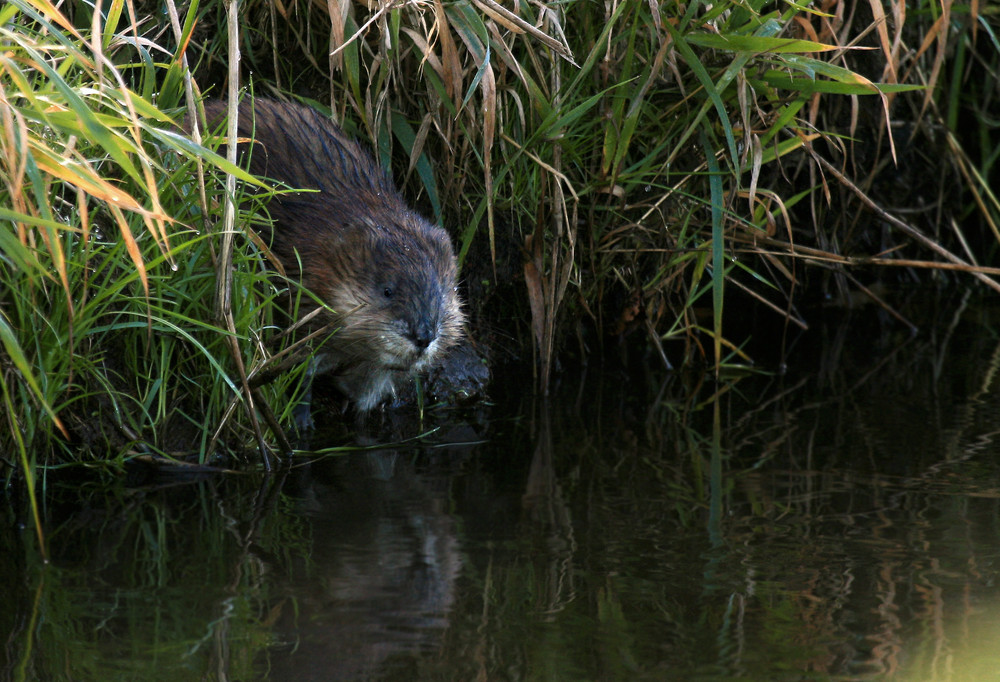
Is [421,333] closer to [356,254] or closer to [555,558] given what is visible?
[356,254]

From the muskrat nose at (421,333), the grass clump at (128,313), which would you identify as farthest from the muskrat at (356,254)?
the grass clump at (128,313)

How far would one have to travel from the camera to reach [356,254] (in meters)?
2.84

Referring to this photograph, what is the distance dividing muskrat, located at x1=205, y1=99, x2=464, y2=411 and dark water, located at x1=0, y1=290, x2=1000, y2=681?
25 cm

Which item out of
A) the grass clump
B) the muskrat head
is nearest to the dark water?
the grass clump

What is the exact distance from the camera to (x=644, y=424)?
298cm

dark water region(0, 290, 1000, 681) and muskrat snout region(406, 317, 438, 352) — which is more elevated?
muskrat snout region(406, 317, 438, 352)

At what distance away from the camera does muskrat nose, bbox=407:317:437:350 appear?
277 centimetres

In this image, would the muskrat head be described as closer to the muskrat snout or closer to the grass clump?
the muskrat snout

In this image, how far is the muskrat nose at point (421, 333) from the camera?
2.77 m

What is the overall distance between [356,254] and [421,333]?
267 mm

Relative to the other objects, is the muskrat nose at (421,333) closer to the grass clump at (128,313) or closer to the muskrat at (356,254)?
the muskrat at (356,254)

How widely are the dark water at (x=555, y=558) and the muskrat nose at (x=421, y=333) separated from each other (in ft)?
0.81

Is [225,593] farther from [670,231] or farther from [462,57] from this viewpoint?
[670,231]

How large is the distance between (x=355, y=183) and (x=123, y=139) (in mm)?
1203
